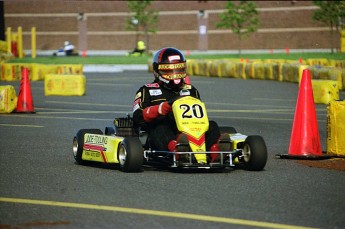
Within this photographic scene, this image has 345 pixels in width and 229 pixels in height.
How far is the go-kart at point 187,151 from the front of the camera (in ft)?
31.5

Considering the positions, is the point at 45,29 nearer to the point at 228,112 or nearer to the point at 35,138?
the point at 228,112

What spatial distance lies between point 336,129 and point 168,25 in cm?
5992

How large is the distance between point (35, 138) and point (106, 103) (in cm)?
754

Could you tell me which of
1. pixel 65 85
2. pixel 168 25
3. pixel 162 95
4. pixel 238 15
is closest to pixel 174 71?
pixel 162 95

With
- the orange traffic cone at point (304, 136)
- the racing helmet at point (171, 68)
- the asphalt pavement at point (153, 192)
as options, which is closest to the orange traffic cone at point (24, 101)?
the asphalt pavement at point (153, 192)

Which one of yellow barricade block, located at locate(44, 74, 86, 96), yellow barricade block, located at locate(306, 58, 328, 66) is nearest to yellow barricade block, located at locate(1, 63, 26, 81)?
yellow barricade block, located at locate(44, 74, 86, 96)

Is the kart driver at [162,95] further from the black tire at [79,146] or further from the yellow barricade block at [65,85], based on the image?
the yellow barricade block at [65,85]

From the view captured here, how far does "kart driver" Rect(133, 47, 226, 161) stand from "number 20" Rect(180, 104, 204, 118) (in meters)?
0.21

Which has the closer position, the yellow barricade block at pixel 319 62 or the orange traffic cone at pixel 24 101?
the orange traffic cone at pixel 24 101

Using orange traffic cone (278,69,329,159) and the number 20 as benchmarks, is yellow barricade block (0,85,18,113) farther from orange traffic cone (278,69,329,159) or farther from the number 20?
the number 20

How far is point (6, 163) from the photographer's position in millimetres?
10594

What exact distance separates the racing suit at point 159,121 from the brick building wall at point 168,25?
2111 inches

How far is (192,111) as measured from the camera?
32.5 ft

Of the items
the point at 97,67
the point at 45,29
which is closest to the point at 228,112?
the point at 97,67
